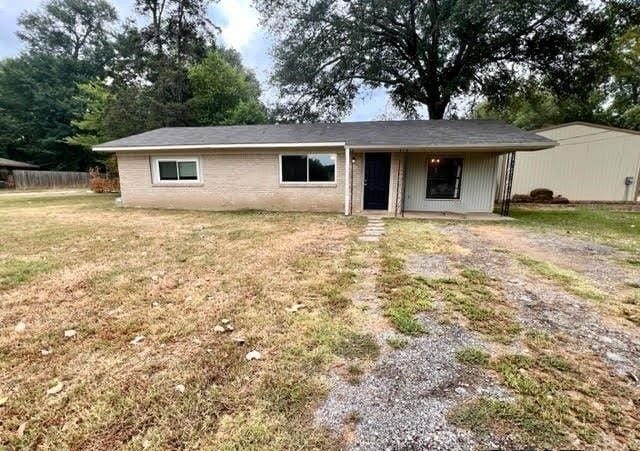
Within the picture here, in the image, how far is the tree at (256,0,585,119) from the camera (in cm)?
1201

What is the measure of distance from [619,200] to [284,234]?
15529mm

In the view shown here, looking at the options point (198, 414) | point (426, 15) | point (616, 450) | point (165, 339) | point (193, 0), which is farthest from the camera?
point (193, 0)

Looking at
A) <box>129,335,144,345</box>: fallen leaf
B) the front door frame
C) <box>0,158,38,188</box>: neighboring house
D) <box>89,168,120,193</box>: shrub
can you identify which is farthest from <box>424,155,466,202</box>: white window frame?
<box>0,158,38,188</box>: neighboring house

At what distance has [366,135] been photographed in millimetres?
10109

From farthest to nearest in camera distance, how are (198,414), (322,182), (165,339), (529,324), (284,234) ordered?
1. (322,182)
2. (284,234)
3. (529,324)
4. (165,339)
5. (198,414)

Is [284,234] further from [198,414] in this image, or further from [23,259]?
[198,414]

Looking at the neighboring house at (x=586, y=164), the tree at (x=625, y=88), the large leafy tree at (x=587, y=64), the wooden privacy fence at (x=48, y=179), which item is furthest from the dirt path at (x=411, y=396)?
the wooden privacy fence at (x=48, y=179)

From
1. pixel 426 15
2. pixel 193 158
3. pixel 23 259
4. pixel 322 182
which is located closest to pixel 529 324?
pixel 23 259

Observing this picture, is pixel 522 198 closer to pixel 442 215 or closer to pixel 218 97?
pixel 442 215

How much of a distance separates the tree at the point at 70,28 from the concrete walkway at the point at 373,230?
3645 centimetres

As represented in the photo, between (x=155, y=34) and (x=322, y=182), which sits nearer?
(x=322, y=182)

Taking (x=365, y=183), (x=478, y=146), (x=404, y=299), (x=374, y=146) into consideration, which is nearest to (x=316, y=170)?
(x=365, y=183)

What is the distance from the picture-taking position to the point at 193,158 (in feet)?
35.4

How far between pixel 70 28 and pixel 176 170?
32.5 metres
